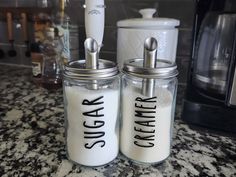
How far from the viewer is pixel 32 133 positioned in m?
0.46

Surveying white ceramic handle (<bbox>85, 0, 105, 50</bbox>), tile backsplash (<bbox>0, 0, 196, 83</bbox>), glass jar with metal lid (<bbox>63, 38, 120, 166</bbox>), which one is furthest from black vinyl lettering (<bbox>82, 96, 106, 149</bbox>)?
tile backsplash (<bbox>0, 0, 196, 83</bbox>)

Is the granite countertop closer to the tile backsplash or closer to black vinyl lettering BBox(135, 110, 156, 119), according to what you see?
black vinyl lettering BBox(135, 110, 156, 119)

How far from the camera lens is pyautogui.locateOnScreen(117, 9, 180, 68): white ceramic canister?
1.62ft

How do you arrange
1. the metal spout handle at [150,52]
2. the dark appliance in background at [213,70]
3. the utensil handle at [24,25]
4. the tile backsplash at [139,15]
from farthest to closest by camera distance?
the utensil handle at [24,25]
the tile backsplash at [139,15]
the dark appliance in background at [213,70]
the metal spout handle at [150,52]

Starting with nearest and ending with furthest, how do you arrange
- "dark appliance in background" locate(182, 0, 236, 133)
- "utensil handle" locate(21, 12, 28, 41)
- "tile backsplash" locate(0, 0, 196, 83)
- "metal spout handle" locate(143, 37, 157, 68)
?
"metal spout handle" locate(143, 37, 157, 68)
"dark appliance in background" locate(182, 0, 236, 133)
"tile backsplash" locate(0, 0, 196, 83)
"utensil handle" locate(21, 12, 28, 41)

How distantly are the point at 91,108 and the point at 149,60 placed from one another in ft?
0.34

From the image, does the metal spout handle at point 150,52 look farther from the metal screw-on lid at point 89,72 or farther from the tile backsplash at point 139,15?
the tile backsplash at point 139,15

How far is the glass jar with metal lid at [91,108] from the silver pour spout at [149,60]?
4cm

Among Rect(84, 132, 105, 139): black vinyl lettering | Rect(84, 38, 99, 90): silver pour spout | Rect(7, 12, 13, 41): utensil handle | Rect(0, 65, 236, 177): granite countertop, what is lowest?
Rect(0, 65, 236, 177): granite countertop

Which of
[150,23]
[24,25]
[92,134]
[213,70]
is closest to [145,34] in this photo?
[150,23]

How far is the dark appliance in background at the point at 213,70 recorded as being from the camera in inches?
16.9

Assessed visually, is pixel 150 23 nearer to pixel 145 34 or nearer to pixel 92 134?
pixel 145 34

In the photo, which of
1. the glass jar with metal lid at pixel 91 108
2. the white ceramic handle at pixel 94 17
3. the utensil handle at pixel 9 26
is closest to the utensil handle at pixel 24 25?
the utensil handle at pixel 9 26

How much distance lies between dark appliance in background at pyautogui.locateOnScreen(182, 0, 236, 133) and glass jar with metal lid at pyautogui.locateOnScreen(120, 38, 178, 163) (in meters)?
0.13
